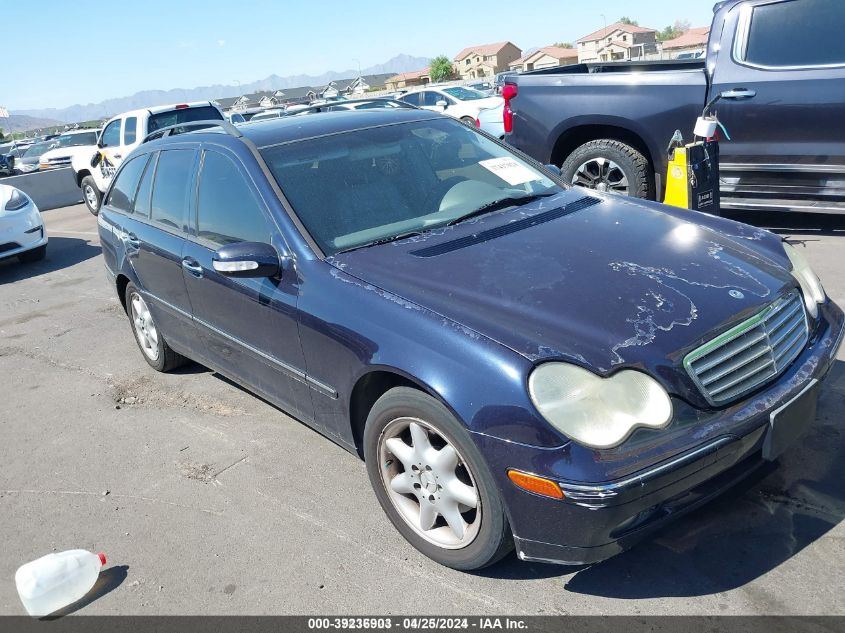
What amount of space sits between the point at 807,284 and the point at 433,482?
1821 millimetres

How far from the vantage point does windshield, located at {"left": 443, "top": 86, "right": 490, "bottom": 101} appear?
19.8 meters

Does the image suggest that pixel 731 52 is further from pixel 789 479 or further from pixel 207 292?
pixel 207 292

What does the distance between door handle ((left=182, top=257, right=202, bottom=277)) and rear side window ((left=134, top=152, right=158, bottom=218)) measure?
0.79 m

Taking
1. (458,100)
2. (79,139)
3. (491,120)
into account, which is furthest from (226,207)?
(79,139)

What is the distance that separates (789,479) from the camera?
121 inches

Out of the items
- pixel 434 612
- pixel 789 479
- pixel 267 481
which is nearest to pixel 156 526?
pixel 267 481

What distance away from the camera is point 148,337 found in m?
5.28

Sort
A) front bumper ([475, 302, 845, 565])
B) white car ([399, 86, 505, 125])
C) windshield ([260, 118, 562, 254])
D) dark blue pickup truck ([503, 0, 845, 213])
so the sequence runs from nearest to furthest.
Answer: front bumper ([475, 302, 845, 565]), windshield ([260, 118, 562, 254]), dark blue pickup truck ([503, 0, 845, 213]), white car ([399, 86, 505, 125])

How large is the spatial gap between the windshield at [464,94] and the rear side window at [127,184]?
15.4 metres

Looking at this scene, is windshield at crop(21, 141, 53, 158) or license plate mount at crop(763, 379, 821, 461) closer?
license plate mount at crop(763, 379, 821, 461)

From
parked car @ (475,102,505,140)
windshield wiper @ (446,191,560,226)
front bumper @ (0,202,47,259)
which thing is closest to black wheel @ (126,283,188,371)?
windshield wiper @ (446,191,560,226)

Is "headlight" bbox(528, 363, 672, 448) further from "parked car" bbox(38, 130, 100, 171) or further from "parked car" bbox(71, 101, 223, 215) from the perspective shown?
"parked car" bbox(38, 130, 100, 171)

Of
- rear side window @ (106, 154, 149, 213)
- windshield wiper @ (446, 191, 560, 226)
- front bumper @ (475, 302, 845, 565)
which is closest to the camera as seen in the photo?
front bumper @ (475, 302, 845, 565)

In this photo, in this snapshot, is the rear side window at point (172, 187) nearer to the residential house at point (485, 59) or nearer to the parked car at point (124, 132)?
the parked car at point (124, 132)
